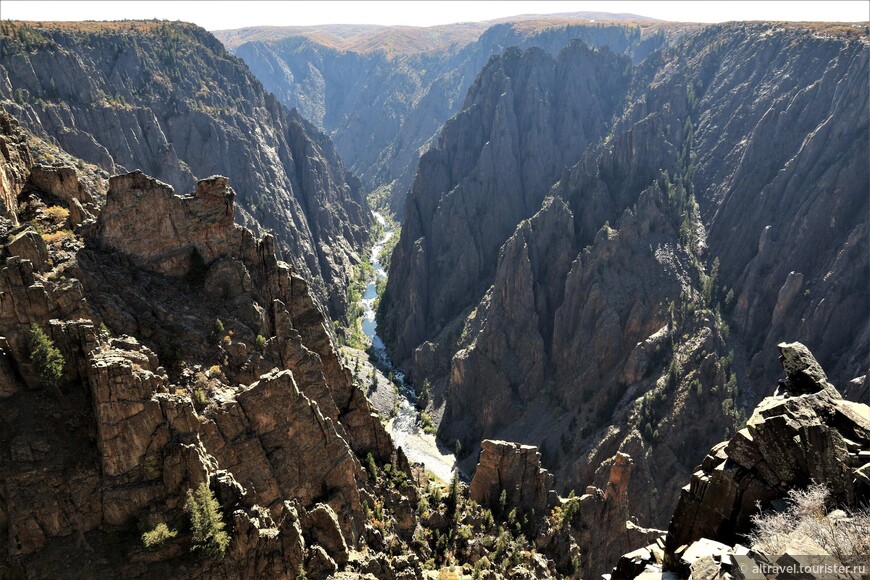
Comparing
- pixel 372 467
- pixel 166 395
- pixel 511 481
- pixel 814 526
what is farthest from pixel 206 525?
pixel 511 481

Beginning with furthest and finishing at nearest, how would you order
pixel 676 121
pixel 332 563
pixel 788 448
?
pixel 676 121 < pixel 332 563 < pixel 788 448

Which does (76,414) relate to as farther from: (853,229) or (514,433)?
(853,229)

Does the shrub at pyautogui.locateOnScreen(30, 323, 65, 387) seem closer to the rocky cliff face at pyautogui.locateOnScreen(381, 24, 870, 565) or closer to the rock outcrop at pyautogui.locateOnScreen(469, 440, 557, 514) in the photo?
the rock outcrop at pyautogui.locateOnScreen(469, 440, 557, 514)

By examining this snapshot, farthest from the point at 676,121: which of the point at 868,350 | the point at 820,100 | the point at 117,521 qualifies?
the point at 117,521

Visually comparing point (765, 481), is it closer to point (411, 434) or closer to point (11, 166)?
point (11, 166)

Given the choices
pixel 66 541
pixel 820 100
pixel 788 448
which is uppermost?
pixel 820 100

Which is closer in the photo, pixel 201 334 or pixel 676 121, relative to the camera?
pixel 201 334
